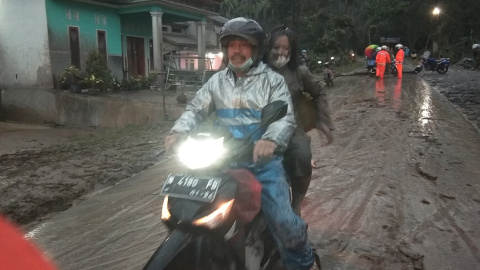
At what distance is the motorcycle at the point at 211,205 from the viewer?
1.88 meters

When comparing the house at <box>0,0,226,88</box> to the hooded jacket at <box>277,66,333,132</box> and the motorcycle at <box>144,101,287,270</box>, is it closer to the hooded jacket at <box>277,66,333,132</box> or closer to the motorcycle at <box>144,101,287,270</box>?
the hooded jacket at <box>277,66,333,132</box>

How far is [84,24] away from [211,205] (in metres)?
16.0

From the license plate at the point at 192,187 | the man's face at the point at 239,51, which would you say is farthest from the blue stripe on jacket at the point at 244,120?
the license plate at the point at 192,187

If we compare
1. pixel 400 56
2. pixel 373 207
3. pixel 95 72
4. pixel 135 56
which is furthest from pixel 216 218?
pixel 400 56

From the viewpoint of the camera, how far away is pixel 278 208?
2.31 metres

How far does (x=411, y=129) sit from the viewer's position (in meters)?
8.53

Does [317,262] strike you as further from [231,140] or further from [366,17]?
[366,17]

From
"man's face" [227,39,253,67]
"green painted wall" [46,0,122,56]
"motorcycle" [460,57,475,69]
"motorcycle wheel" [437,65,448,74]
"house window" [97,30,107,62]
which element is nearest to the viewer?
"man's face" [227,39,253,67]

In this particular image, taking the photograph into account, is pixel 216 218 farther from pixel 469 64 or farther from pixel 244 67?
pixel 469 64

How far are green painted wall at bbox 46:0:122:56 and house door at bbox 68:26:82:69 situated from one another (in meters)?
0.15

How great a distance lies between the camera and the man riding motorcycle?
2.32 m

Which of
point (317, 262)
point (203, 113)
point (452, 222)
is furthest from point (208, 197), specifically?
point (452, 222)

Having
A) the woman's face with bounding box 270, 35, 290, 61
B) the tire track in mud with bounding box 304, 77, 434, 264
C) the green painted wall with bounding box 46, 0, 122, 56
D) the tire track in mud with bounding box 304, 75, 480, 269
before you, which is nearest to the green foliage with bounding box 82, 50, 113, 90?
the green painted wall with bounding box 46, 0, 122, 56

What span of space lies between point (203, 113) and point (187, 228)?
35.6 inches
